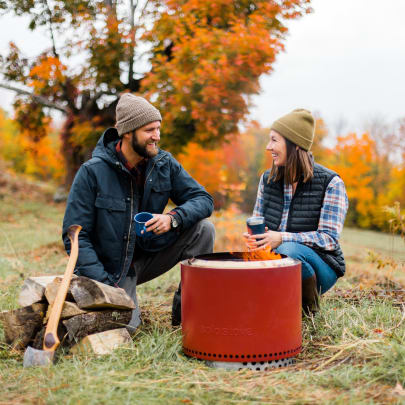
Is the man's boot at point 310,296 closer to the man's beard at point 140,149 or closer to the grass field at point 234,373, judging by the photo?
the grass field at point 234,373

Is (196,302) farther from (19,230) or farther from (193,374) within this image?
(19,230)

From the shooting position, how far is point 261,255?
281cm

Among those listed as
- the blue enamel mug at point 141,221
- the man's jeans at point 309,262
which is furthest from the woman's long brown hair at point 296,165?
the blue enamel mug at point 141,221

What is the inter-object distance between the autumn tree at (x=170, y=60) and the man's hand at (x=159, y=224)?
165 inches

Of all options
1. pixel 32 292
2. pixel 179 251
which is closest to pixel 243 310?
pixel 179 251

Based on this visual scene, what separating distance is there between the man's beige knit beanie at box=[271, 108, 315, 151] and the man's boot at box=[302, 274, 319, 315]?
2.83 feet

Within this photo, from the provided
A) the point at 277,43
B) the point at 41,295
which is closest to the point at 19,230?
the point at 277,43

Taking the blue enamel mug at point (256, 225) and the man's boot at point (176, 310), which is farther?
the man's boot at point (176, 310)

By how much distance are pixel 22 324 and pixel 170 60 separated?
6.75 m

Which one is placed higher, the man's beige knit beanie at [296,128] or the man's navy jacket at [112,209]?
the man's beige knit beanie at [296,128]

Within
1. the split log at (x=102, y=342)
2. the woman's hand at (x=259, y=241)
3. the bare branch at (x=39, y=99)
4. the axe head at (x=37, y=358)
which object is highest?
the bare branch at (x=39, y=99)

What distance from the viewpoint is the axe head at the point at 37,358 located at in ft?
8.02

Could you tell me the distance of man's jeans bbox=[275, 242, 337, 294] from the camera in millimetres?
2945

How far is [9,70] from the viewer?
9.75 meters
